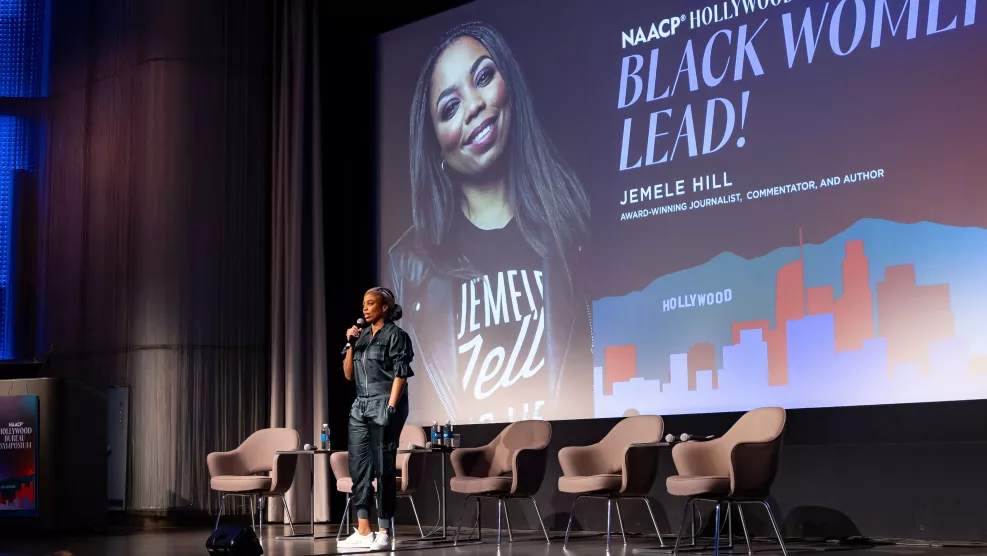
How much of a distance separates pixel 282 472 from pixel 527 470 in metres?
1.79

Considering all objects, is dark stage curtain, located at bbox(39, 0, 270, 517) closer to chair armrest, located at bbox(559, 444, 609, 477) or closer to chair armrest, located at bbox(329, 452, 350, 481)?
chair armrest, located at bbox(329, 452, 350, 481)

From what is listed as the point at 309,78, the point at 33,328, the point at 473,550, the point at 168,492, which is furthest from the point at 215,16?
the point at 473,550

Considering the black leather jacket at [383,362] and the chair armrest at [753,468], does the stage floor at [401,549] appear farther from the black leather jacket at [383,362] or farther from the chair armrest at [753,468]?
the black leather jacket at [383,362]

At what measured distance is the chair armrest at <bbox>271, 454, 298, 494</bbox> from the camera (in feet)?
23.9

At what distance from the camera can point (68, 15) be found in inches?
399

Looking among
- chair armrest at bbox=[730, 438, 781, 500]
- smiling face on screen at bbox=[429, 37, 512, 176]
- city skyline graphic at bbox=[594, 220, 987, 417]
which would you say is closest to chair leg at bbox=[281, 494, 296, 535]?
city skyline graphic at bbox=[594, 220, 987, 417]

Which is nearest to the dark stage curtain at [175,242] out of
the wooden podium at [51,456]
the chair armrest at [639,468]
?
the wooden podium at [51,456]

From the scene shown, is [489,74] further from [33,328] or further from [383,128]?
[33,328]

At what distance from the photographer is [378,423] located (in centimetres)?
577

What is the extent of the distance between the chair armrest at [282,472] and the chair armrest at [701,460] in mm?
2750

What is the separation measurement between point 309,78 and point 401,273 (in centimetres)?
186

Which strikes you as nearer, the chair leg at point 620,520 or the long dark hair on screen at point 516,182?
the chair leg at point 620,520

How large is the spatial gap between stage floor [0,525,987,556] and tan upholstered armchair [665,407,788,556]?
1.15ft

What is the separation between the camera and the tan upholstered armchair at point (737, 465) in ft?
17.9
